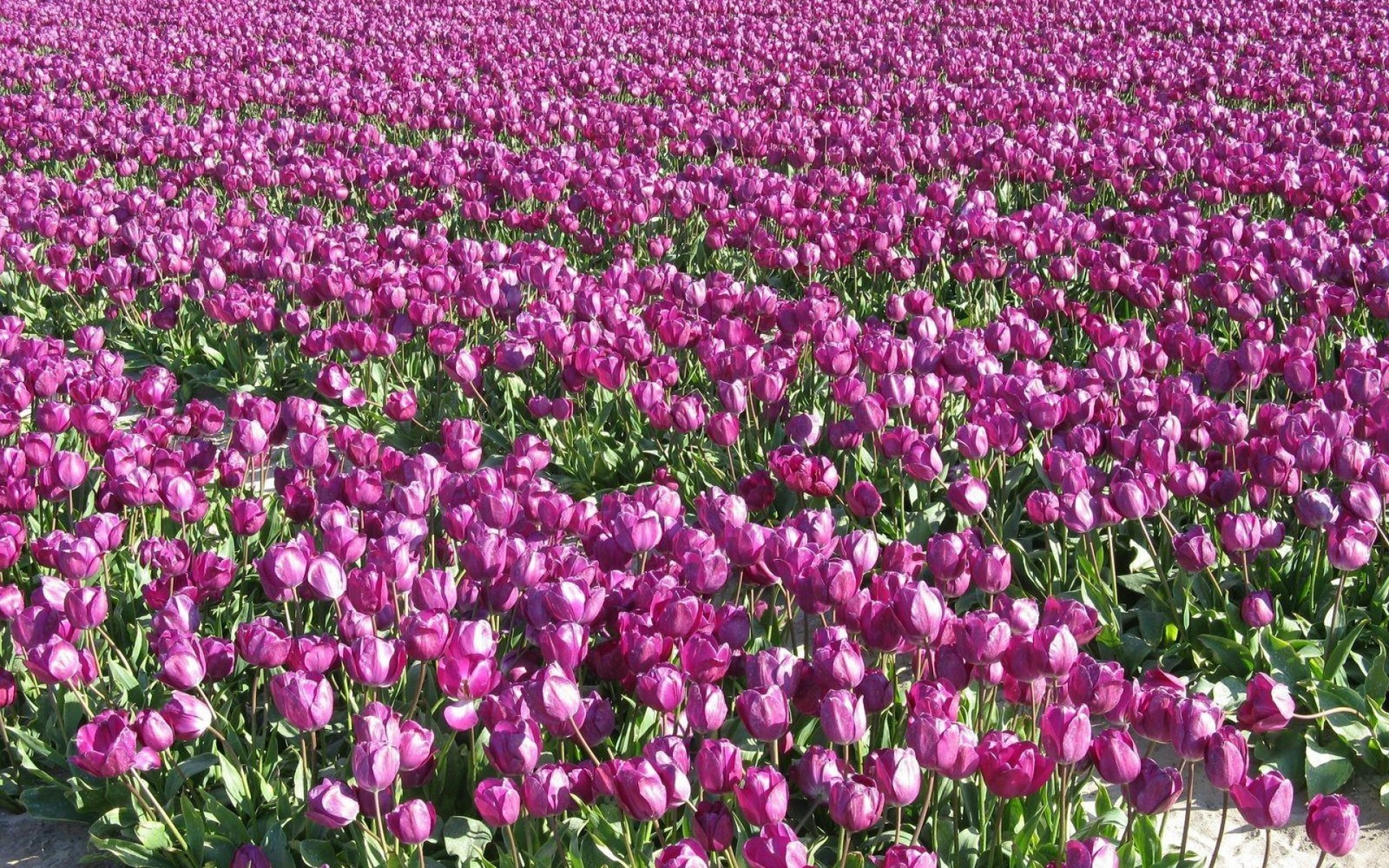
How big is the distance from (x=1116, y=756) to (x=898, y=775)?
32 cm

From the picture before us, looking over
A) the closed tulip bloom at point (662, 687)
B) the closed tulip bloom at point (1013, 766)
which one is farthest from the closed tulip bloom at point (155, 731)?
the closed tulip bloom at point (1013, 766)

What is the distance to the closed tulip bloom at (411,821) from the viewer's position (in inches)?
81.6

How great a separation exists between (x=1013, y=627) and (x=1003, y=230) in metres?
3.42

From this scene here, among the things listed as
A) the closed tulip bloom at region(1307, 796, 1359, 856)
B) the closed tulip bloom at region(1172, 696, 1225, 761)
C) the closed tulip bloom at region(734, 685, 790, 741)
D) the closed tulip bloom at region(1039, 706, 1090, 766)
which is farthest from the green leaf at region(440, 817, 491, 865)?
the closed tulip bloom at region(1307, 796, 1359, 856)

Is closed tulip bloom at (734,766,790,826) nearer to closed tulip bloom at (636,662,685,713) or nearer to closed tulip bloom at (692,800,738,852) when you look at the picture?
closed tulip bloom at (692,800,738,852)

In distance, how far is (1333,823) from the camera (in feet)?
6.17

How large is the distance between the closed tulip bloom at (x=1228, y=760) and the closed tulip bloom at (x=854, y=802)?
491 millimetres

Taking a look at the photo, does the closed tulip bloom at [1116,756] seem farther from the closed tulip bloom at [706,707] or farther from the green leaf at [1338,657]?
the green leaf at [1338,657]

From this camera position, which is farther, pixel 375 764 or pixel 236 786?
pixel 236 786

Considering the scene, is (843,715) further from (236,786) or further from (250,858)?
(236,786)

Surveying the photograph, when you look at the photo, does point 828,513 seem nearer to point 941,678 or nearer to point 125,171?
point 941,678

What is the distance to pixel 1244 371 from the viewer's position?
377cm

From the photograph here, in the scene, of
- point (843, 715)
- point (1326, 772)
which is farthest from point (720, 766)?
point (1326, 772)

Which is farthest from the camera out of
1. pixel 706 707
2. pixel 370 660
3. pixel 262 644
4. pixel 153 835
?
pixel 153 835
